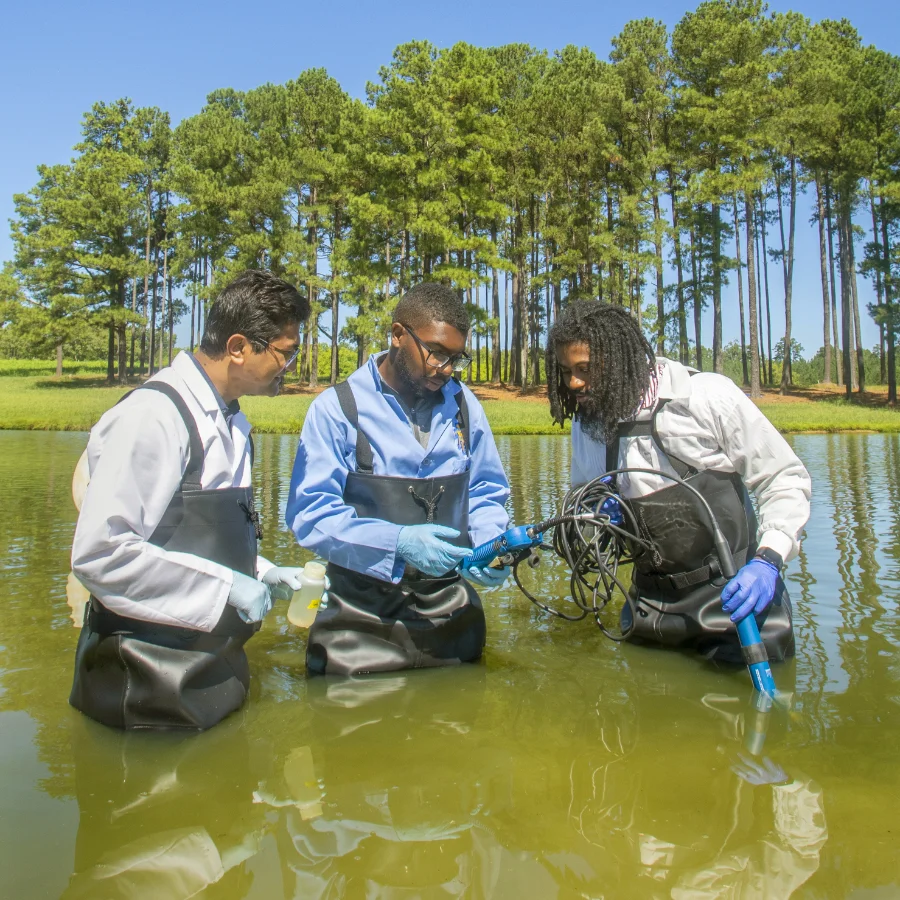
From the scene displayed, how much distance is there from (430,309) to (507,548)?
1073mm

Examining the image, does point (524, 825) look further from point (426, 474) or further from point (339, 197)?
point (339, 197)

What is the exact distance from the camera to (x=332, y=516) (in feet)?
11.1

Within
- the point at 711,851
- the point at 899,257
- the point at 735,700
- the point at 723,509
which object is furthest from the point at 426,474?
the point at 899,257

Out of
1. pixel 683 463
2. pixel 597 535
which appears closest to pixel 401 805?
pixel 597 535

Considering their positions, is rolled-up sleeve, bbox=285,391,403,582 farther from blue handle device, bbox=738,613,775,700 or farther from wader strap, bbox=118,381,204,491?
blue handle device, bbox=738,613,775,700

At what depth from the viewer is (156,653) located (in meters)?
2.86

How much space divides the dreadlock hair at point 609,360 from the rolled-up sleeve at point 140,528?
70.6 inches

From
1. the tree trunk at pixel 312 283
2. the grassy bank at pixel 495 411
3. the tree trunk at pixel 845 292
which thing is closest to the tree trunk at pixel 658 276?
the grassy bank at pixel 495 411

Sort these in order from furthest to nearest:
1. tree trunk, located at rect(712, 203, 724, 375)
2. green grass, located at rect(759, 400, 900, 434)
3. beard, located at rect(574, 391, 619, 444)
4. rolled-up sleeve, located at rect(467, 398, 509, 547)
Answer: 1. tree trunk, located at rect(712, 203, 724, 375)
2. green grass, located at rect(759, 400, 900, 434)
3. rolled-up sleeve, located at rect(467, 398, 509, 547)
4. beard, located at rect(574, 391, 619, 444)

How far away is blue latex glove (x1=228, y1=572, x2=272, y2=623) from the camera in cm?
284

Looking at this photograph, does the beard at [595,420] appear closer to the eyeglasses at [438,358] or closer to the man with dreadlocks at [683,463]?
the man with dreadlocks at [683,463]

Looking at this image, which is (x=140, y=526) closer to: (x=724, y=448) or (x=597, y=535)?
(x=597, y=535)

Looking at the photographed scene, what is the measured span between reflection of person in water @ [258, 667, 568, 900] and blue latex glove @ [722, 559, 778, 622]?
3.51 ft

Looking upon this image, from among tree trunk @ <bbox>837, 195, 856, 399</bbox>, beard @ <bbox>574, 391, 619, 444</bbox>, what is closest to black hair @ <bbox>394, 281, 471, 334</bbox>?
beard @ <bbox>574, 391, 619, 444</bbox>
